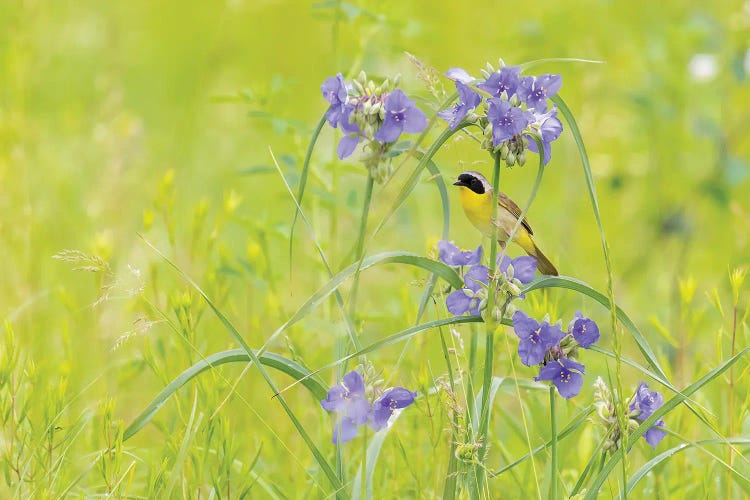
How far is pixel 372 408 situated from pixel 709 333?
3114 mm

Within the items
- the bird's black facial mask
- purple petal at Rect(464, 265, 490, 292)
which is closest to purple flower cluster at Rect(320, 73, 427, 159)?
purple petal at Rect(464, 265, 490, 292)

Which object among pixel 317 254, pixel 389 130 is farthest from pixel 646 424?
pixel 317 254

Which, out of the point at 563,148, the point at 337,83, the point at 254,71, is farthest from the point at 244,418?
the point at 254,71

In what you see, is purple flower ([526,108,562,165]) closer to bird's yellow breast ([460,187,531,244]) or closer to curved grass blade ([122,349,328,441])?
bird's yellow breast ([460,187,531,244])

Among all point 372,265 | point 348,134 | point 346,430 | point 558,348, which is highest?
point 348,134

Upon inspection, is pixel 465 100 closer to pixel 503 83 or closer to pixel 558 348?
pixel 503 83

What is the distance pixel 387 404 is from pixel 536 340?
29cm

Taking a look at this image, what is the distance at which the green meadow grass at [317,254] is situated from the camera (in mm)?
1979

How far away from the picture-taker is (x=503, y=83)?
1716mm

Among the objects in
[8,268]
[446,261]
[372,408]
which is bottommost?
[8,268]

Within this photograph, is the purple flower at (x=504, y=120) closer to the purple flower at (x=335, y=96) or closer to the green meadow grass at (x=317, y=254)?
the green meadow grass at (x=317, y=254)

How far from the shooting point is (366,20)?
3.21m

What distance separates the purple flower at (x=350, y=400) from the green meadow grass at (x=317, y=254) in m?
0.07

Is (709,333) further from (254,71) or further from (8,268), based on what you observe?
(254,71)
